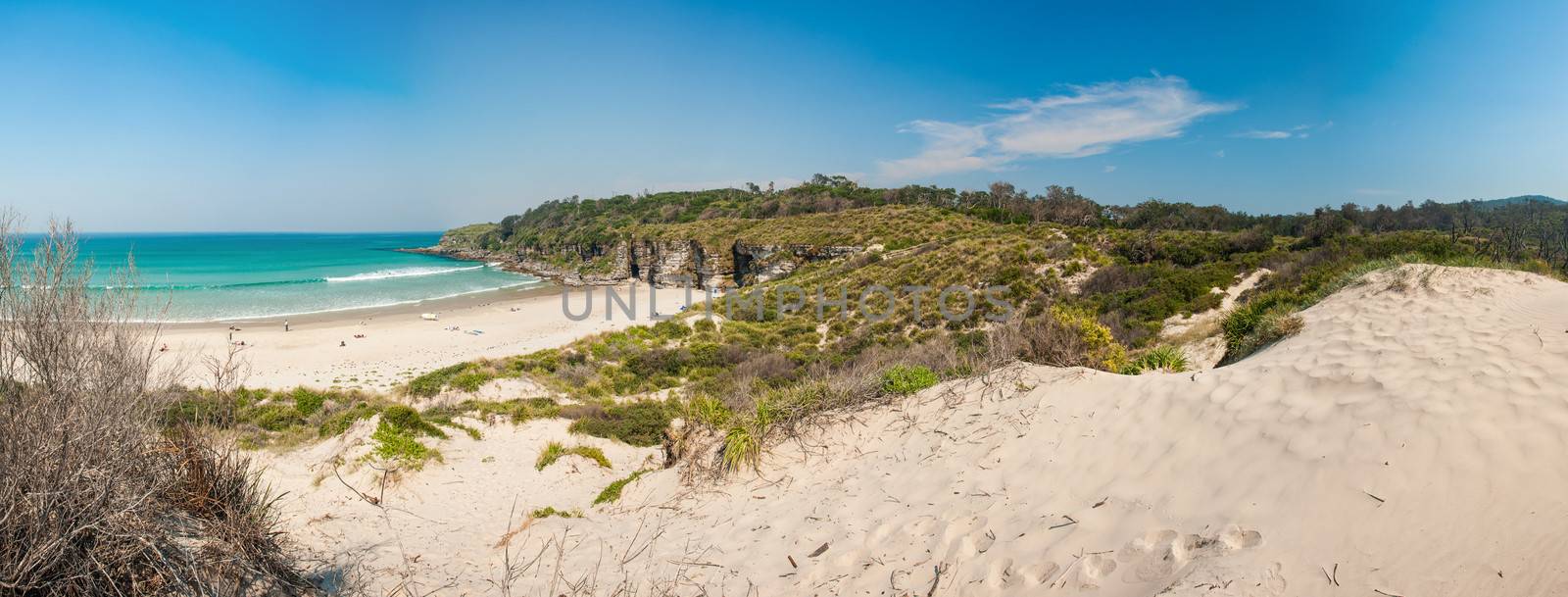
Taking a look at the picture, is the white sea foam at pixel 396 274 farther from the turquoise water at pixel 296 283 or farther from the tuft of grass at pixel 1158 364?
the tuft of grass at pixel 1158 364

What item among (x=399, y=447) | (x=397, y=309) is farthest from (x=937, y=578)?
(x=397, y=309)

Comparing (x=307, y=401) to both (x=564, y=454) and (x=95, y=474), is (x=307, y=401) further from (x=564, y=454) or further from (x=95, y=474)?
(x=95, y=474)

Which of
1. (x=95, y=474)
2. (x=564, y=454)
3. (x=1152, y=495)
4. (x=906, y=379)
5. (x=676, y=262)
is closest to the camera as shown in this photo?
(x=95, y=474)

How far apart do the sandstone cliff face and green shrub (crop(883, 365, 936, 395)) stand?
33.2 m

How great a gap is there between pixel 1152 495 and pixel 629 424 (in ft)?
35.4

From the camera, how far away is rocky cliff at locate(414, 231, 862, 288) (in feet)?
148

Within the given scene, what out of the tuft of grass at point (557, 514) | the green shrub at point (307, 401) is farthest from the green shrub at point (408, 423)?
the green shrub at point (307, 401)

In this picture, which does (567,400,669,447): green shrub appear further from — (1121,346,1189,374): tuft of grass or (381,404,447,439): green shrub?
(1121,346,1189,374): tuft of grass

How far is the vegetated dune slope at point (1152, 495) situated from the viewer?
326 cm

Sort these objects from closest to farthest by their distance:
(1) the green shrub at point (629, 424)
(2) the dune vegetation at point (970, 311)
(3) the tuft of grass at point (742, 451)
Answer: (3) the tuft of grass at point (742, 451) < (2) the dune vegetation at point (970, 311) < (1) the green shrub at point (629, 424)

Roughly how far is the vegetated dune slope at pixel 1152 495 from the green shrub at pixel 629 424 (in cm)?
431

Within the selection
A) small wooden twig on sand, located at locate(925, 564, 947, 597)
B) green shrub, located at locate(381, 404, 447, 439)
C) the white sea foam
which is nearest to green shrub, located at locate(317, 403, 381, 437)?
green shrub, located at locate(381, 404, 447, 439)

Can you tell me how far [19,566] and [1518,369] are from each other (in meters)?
9.89

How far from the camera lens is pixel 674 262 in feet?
177
